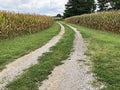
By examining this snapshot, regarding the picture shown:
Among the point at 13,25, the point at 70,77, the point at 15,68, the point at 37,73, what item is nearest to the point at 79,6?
the point at 13,25

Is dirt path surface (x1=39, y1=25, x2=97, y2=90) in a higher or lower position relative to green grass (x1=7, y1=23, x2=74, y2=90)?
lower

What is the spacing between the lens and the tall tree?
80.6 m

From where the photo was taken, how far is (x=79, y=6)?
A: 265ft

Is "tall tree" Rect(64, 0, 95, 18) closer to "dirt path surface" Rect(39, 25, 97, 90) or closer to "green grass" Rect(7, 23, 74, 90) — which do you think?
"green grass" Rect(7, 23, 74, 90)

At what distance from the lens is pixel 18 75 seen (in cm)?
809

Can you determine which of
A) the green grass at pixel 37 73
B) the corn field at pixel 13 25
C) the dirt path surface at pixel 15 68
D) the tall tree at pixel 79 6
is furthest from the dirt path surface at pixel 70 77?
the tall tree at pixel 79 6

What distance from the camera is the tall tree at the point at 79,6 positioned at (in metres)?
80.6

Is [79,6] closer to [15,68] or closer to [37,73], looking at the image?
[15,68]

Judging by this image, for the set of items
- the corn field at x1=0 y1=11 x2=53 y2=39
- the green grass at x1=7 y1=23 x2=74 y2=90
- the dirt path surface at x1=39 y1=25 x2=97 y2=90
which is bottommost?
the dirt path surface at x1=39 y1=25 x2=97 y2=90

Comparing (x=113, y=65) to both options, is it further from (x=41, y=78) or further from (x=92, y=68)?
(x=41, y=78)

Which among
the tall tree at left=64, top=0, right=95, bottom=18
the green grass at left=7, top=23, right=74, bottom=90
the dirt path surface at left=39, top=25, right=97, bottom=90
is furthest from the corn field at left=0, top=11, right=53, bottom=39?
the tall tree at left=64, top=0, right=95, bottom=18

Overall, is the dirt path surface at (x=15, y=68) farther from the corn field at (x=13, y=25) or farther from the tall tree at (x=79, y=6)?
the tall tree at (x=79, y=6)

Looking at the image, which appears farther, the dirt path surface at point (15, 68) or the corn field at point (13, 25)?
the corn field at point (13, 25)

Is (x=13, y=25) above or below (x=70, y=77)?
above
